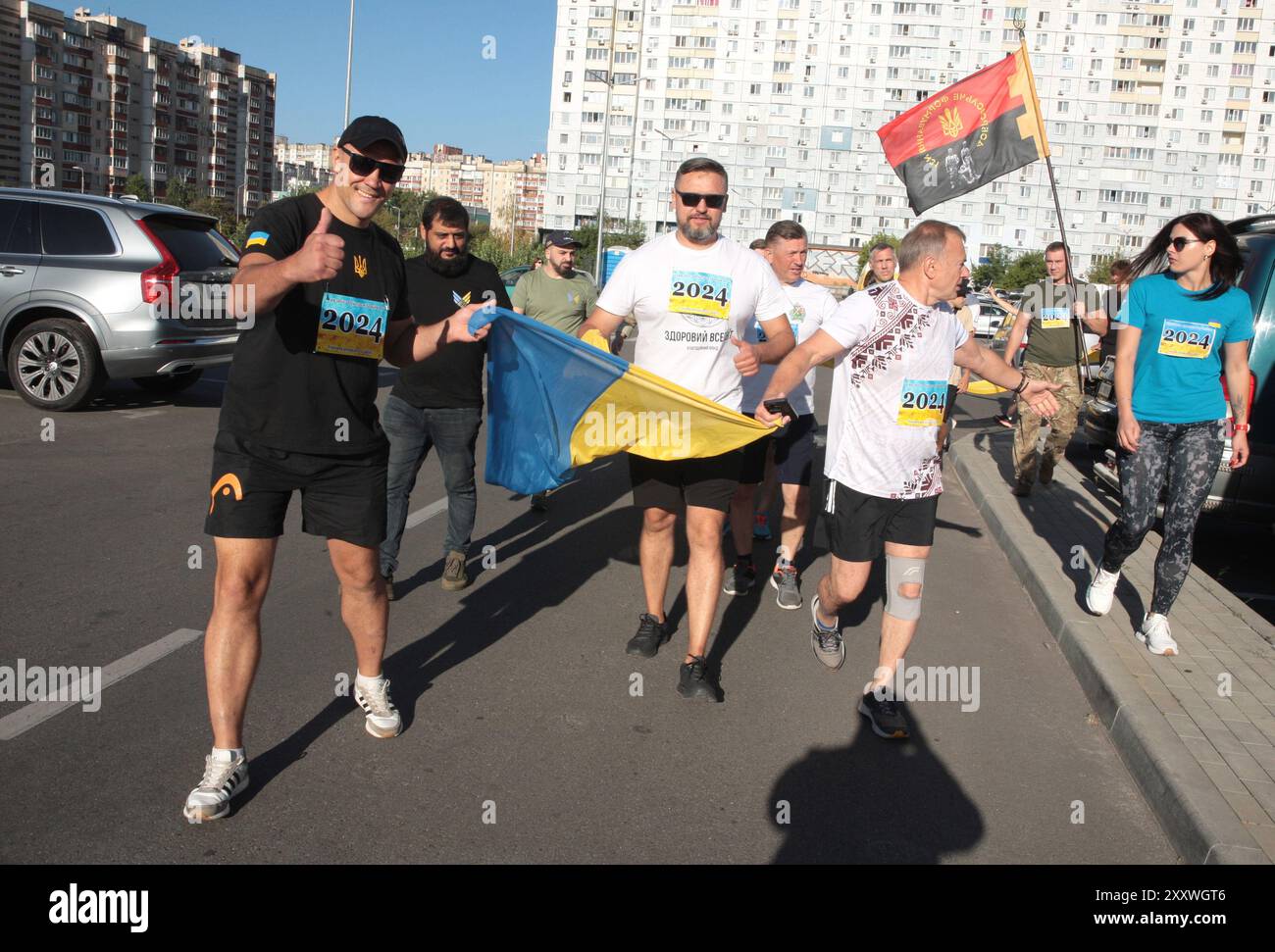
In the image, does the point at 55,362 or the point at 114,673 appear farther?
the point at 55,362

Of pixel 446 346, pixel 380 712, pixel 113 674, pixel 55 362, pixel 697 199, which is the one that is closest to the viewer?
pixel 380 712

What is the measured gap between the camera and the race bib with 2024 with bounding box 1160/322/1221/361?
5371mm

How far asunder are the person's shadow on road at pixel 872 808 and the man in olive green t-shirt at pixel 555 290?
4.50 metres

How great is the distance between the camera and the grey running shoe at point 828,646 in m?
5.25

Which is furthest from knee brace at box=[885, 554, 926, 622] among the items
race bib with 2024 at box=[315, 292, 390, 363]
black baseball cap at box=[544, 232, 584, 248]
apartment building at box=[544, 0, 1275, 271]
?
apartment building at box=[544, 0, 1275, 271]

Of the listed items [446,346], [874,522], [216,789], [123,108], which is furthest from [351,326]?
[123,108]

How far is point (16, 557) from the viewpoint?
584cm

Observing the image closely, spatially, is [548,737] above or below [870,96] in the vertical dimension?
below

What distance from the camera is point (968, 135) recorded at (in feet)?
30.2

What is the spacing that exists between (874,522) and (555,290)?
408 centimetres

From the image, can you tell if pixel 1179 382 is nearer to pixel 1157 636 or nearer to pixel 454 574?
pixel 1157 636
